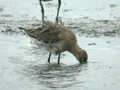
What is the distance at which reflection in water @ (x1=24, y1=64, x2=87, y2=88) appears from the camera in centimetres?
482

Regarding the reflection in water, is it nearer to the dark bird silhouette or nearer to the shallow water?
the shallow water

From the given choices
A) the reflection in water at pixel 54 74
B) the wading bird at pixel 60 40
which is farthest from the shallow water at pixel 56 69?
the wading bird at pixel 60 40

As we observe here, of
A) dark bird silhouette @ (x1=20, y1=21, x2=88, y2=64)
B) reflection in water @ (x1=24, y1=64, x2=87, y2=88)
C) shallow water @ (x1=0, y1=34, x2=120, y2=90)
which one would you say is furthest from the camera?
dark bird silhouette @ (x1=20, y1=21, x2=88, y2=64)

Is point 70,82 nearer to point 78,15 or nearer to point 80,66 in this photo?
point 80,66

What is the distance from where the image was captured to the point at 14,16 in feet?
44.3

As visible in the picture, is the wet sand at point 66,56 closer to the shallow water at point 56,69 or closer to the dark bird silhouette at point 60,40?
the shallow water at point 56,69

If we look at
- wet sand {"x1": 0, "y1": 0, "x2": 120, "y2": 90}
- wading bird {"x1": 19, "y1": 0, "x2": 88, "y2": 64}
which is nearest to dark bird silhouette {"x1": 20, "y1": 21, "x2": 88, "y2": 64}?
wading bird {"x1": 19, "y1": 0, "x2": 88, "y2": 64}

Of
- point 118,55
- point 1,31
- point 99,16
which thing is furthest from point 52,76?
point 99,16

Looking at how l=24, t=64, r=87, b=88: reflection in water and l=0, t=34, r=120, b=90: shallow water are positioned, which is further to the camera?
l=24, t=64, r=87, b=88: reflection in water

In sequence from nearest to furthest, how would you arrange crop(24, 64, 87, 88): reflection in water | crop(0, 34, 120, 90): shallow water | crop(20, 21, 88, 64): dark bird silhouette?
crop(0, 34, 120, 90): shallow water → crop(24, 64, 87, 88): reflection in water → crop(20, 21, 88, 64): dark bird silhouette

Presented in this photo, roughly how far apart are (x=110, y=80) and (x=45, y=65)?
5.04ft

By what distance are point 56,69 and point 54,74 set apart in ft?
1.41

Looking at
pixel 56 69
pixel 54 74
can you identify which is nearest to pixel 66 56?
pixel 56 69

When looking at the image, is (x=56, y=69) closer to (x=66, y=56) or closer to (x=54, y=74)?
(x=54, y=74)
